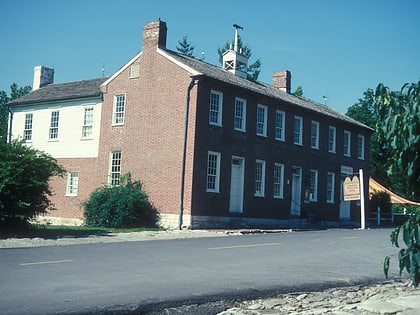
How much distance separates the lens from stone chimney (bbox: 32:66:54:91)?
116 feet

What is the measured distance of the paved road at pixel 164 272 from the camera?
305 inches

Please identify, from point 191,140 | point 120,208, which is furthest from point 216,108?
point 120,208

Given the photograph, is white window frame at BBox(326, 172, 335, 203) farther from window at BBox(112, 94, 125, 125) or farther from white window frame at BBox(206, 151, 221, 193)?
window at BBox(112, 94, 125, 125)

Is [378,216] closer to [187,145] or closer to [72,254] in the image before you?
[187,145]

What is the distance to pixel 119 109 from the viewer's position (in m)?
27.2

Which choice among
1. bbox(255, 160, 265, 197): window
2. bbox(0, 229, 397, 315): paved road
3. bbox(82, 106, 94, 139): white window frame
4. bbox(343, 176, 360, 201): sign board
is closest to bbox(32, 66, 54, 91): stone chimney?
bbox(82, 106, 94, 139): white window frame

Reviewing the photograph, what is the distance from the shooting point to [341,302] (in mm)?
8570

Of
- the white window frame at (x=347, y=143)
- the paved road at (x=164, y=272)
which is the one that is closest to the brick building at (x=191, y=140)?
the white window frame at (x=347, y=143)

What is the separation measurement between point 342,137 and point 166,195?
14344 millimetres

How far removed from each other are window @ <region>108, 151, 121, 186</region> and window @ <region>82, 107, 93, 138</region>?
8.13 feet

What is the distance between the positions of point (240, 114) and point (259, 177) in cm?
336

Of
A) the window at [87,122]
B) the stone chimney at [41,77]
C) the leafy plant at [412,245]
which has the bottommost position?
the leafy plant at [412,245]

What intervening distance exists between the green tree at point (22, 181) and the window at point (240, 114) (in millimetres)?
9888

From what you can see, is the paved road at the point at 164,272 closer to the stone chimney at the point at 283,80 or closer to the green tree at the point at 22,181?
the green tree at the point at 22,181
